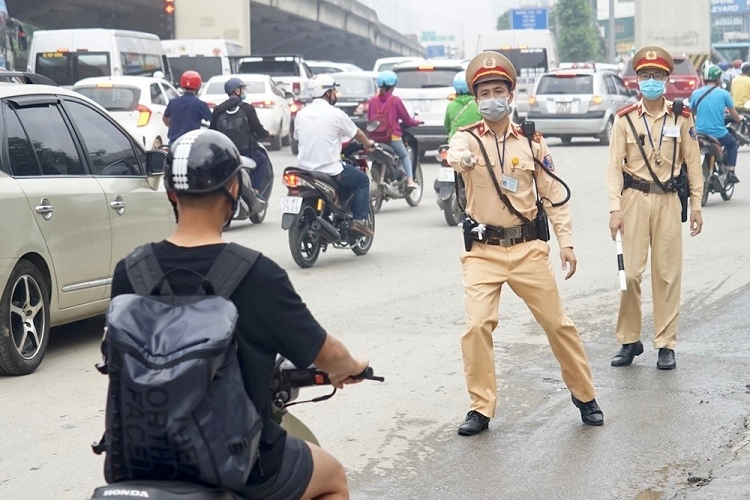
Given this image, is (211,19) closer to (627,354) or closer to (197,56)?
(197,56)

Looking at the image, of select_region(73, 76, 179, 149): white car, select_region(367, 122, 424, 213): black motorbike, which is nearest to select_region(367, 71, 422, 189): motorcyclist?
select_region(367, 122, 424, 213): black motorbike

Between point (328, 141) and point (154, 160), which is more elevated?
point (328, 141)

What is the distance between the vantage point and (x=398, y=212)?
53.6 ft

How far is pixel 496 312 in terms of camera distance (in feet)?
19.8

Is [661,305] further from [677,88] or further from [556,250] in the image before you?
[677,88]

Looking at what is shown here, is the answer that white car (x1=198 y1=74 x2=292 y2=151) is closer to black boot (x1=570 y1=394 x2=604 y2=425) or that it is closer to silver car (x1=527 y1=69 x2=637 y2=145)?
silver car (x1=527 y1=69 x2=637 y2=145)

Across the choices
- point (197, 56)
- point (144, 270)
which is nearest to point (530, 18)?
point (197, 56)

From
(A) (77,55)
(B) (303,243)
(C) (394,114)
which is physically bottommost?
(B) (303,243)

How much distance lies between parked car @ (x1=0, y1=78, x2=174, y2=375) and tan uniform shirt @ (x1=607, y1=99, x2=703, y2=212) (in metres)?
2.59

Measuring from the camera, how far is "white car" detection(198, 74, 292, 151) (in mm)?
26844

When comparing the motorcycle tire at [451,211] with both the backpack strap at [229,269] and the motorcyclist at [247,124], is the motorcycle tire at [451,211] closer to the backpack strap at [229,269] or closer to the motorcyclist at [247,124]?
the motorcyclist at [247,124]

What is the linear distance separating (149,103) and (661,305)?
15.4m

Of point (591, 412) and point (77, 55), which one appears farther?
point (77, 55)

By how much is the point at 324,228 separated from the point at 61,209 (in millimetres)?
4105
